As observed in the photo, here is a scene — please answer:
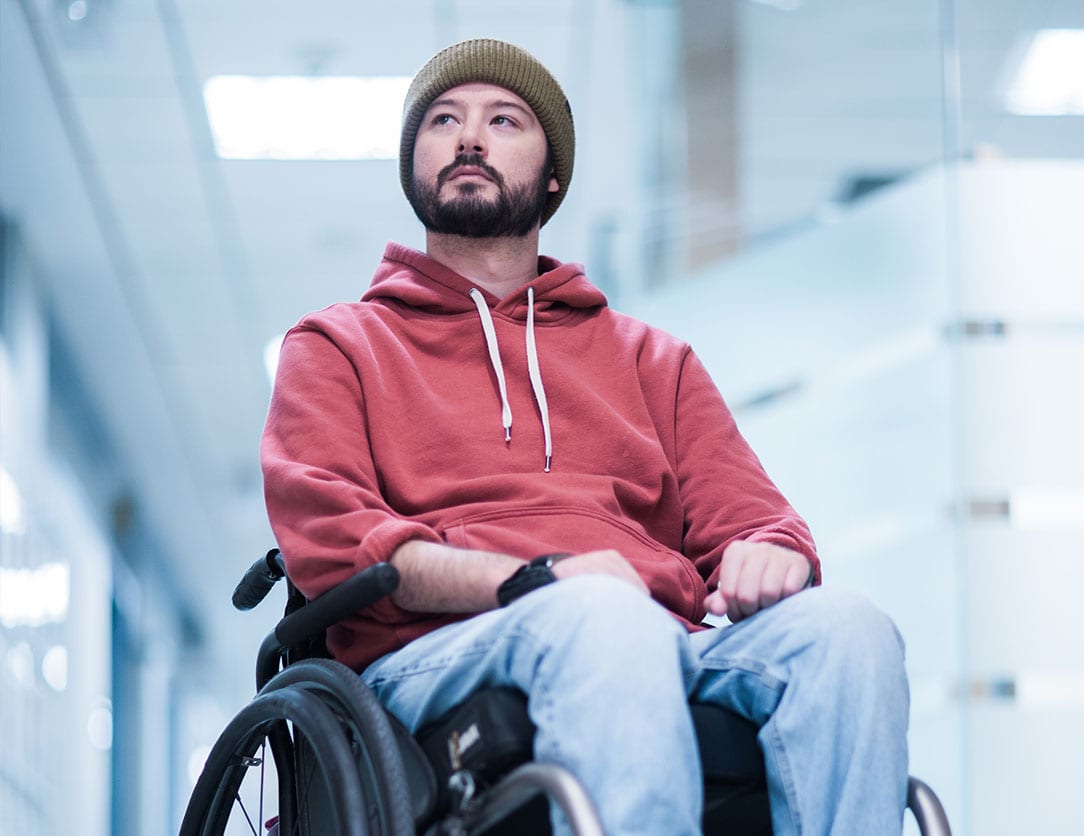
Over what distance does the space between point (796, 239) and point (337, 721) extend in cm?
273

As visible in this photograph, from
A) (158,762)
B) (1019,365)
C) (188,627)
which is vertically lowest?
(158,762)

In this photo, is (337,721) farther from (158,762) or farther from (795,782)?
(158,762)

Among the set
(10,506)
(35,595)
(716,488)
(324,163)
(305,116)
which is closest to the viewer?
(716,488)

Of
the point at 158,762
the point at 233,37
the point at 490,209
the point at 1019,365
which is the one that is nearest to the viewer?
the point at 490,209

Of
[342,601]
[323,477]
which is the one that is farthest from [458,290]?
[342,601]

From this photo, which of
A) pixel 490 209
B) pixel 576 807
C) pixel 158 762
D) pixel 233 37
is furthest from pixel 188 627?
pixel 576 807

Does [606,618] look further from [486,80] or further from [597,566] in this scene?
[486,80]

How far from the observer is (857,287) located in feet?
11.7

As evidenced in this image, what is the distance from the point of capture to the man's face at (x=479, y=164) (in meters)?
1.69

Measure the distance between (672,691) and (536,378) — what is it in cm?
55

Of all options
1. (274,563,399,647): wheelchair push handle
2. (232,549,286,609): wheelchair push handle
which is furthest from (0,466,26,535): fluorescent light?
(274,563,399,647): wheelchair push handle

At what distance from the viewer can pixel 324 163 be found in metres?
4.59

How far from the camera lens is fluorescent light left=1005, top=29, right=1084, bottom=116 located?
10.8ft

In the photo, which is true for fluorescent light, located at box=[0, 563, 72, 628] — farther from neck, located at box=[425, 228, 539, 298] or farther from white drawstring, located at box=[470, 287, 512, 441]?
white drawstring, located at box=[470, 287, 512, 441]
